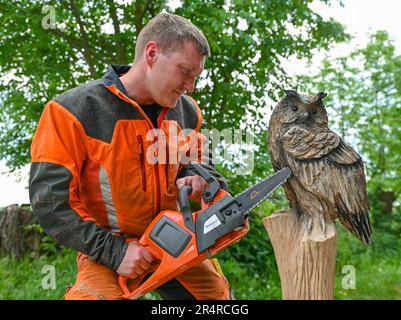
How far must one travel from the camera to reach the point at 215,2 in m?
4.46

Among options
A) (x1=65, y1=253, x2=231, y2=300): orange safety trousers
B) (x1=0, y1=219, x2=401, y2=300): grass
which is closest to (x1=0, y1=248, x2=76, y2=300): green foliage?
(x1=0, y1=219, x2=401, y2=300): grass

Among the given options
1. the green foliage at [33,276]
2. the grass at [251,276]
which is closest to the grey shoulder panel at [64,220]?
the grass at [251,276]

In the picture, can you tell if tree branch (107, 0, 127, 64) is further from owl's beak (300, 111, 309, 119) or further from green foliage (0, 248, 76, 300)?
owl's beak (300, 111, 309, 119)

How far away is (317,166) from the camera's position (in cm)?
233

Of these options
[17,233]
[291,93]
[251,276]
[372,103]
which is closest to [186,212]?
[291,93]

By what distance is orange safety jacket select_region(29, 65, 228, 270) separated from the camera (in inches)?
89.8

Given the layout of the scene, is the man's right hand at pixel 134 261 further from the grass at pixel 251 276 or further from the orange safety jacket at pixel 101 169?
the grass at pixel 251 276

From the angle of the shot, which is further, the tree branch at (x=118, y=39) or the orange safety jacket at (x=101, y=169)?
the tree branch at (x=118, y=39)

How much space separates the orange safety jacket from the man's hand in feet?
0.27

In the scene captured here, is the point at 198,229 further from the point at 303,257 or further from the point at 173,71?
the point at 173,71

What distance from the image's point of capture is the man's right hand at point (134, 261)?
7.55 ft

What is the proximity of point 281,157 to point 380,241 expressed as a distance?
17.6 ft

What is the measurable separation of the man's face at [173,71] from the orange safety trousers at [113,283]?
810mm
